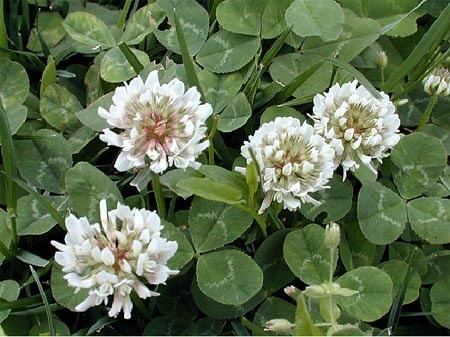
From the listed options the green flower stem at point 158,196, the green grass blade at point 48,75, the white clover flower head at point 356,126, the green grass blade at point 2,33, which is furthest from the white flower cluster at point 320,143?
the green grass blade at point 2,33

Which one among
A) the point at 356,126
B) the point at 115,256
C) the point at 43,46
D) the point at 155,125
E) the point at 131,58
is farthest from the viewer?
the point at 43,46

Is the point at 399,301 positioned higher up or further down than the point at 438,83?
Result: further down

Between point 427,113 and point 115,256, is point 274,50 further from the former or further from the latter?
point 115,256

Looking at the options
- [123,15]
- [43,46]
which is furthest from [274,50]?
[43,46]

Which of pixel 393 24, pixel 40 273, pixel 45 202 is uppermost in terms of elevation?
pixel 393 24

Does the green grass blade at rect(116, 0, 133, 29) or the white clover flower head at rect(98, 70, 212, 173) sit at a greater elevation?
the white clover flower head at rect(98, 70, 212, 173)

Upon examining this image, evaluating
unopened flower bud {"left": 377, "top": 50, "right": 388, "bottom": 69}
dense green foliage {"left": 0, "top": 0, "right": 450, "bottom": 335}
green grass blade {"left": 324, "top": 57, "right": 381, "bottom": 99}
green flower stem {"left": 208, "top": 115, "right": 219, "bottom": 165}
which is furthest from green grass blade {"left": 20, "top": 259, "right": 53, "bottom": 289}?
unopened flower bud {"left": 377, "top": 50, "right": 388, "bottom": 69}

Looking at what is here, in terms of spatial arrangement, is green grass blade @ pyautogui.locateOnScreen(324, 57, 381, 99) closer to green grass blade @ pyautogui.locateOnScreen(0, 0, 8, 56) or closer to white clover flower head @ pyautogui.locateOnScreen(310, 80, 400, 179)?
white clover flower head @ pyautogui.locateOnScreen(310, 80, 400, 179)

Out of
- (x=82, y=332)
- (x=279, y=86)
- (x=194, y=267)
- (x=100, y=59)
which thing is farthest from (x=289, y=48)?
(x=82, y=332)

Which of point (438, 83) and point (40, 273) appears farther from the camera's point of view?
point (438, 83)
